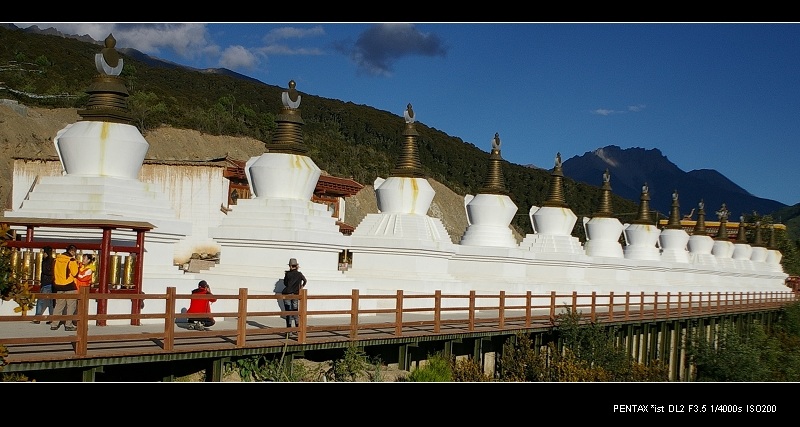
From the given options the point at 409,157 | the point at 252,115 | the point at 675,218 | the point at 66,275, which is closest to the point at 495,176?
the point at 409,157

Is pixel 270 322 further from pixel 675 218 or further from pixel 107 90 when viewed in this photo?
pixel 675 218

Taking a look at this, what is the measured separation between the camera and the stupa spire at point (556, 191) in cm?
3397

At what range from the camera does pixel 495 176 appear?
1212 inches

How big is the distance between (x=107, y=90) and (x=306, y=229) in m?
4.89

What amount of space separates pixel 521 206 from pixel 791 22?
301ft

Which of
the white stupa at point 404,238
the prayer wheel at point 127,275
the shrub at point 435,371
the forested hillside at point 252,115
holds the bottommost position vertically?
the shrub at point 435,371

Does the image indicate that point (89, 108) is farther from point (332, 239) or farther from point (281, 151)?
point (332, 239)

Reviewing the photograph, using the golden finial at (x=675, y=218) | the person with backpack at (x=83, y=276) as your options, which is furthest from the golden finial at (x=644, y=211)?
the person with backpack at (x=83, y=276)

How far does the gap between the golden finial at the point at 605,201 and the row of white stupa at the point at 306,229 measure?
91 mm

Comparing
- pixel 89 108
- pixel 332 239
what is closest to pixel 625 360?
pixel 332 239

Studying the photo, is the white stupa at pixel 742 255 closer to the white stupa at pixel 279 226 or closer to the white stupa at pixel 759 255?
the white stupa at pixel 759 255

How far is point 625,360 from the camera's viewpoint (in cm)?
2138
